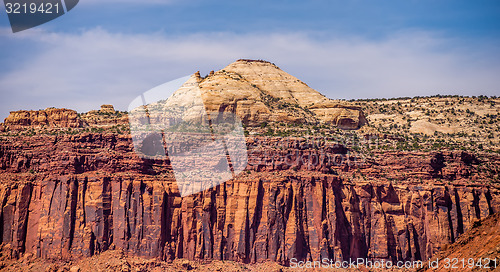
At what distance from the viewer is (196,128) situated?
100812mm

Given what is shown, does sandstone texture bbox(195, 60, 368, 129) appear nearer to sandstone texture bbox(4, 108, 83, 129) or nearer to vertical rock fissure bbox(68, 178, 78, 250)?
sandstone texture bbox(4, 108, 83, 129)

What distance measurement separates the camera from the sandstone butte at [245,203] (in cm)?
9019

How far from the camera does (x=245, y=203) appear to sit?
9206cm

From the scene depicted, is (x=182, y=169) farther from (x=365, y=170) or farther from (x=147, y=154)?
(x=365, y=170)

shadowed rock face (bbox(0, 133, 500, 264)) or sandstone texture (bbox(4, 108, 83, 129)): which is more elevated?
sandstone texture (bbox(4, 108, 83, 129))

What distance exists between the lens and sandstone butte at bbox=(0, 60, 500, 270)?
90.2 metres

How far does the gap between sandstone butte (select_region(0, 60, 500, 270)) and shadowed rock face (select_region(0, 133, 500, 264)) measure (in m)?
0.10

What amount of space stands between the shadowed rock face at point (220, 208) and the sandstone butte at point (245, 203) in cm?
10

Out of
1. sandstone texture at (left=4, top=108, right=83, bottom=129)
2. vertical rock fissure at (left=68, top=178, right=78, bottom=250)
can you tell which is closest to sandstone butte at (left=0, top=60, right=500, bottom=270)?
vertical rock fissure at (left=68, top=178, right=78, bottom=250)

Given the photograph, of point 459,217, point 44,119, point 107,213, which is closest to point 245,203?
point 107,213

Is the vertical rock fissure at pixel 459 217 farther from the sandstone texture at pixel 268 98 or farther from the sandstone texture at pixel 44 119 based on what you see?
the sandstone texture at pixel 44 119

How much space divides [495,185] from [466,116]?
82.0ft

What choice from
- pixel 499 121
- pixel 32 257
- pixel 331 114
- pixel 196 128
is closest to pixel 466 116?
pixel 499 121

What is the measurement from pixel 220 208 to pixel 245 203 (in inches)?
100
